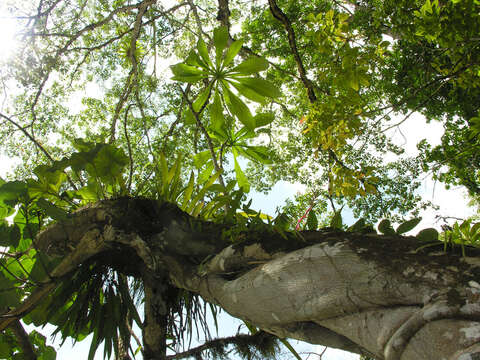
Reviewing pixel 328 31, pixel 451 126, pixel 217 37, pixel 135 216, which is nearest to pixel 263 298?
pixel 135 216

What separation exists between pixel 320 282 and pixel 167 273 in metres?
0.86

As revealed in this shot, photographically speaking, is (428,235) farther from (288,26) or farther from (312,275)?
(288,26)

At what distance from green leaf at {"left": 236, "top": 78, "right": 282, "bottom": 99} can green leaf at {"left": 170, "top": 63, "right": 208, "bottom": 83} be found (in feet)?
0.91

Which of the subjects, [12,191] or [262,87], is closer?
[12,191]

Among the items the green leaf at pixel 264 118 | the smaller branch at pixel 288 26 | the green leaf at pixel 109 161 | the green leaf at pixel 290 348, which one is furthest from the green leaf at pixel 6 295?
the smaller branch at pixel 288 26

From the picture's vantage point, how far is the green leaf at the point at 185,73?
180 centimetres

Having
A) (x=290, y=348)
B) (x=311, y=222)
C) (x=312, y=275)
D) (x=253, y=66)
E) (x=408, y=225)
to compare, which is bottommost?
(x=290, y=348)

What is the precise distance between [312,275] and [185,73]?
1.38 metres

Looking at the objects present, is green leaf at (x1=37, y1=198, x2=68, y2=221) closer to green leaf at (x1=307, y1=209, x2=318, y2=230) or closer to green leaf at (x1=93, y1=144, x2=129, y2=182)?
green leaf at (x1=93, y1=144, x2=129, y2=182)

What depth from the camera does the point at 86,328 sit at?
1.91m

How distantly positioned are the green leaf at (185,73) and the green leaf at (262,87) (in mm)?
276

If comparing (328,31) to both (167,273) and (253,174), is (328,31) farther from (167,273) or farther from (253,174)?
(253,174)

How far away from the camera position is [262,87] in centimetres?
183

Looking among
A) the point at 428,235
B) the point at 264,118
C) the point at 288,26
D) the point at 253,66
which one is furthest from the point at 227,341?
the point at 288,26
